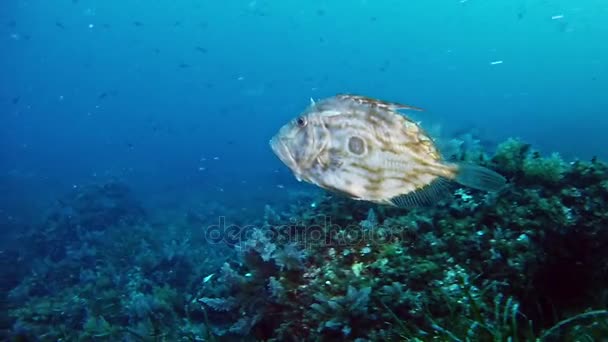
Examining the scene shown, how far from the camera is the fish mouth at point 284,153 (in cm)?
262

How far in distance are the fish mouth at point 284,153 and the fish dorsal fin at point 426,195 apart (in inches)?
27.5

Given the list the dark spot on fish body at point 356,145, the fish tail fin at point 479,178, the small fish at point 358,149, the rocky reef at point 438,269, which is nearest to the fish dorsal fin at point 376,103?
the small fish at point 358,149

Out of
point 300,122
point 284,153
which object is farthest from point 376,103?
point 284,153

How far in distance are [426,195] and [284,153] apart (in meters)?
0.98

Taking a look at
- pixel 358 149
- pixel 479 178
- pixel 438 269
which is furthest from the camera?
pixel 438 269

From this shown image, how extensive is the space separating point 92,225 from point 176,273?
7.05 meters

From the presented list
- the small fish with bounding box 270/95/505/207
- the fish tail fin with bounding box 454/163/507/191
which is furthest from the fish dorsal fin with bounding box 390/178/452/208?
the fish tail fin with bounding box 454/163/507/191

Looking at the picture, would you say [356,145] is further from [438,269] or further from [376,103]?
[438,269]

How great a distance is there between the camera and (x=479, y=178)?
2.39 meters

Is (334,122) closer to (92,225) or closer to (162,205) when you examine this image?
(92,225)

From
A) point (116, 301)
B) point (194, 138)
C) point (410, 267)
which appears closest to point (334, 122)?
point (410, 267)

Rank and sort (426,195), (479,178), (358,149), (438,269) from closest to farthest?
(479,178) < (358,149) < (426,195) < (438,269)

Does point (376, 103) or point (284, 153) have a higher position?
point (376, 103)

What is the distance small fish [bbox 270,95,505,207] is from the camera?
8.53 ft
